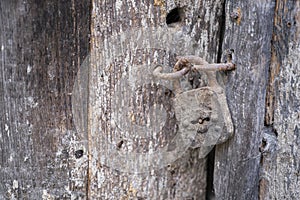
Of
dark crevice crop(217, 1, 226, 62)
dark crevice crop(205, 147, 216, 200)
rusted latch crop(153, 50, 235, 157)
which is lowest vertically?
dark crevice crop(205, 147, 216, 200)

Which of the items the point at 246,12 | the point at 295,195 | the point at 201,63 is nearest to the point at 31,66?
the point at 201,63

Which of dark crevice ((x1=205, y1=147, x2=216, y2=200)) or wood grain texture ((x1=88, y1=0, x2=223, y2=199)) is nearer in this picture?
wood grain texture ((x1=88, y1=0, x2=223, y2=199))

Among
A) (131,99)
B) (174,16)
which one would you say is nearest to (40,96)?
(131,99)

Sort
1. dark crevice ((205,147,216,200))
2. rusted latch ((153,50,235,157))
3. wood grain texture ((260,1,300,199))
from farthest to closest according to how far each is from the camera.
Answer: dark crevice ((205,147,216,200)) → rusted latch ((153,50,235,157)) → wood grain texture ((260,1,300,199))

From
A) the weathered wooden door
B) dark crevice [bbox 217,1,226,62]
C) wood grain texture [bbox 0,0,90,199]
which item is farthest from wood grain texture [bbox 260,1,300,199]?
wood grain texture [bbox 0,0,90,199]

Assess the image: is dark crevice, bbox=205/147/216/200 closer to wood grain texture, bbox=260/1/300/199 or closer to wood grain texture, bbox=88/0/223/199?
wood grain texture, bbox=88/0/223/199

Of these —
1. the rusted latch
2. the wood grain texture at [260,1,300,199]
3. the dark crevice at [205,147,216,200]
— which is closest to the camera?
the wood grain texture at [260,1,300,199]

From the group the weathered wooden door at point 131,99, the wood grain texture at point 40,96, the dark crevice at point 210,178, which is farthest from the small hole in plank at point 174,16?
the dark crevice at point 210,178
